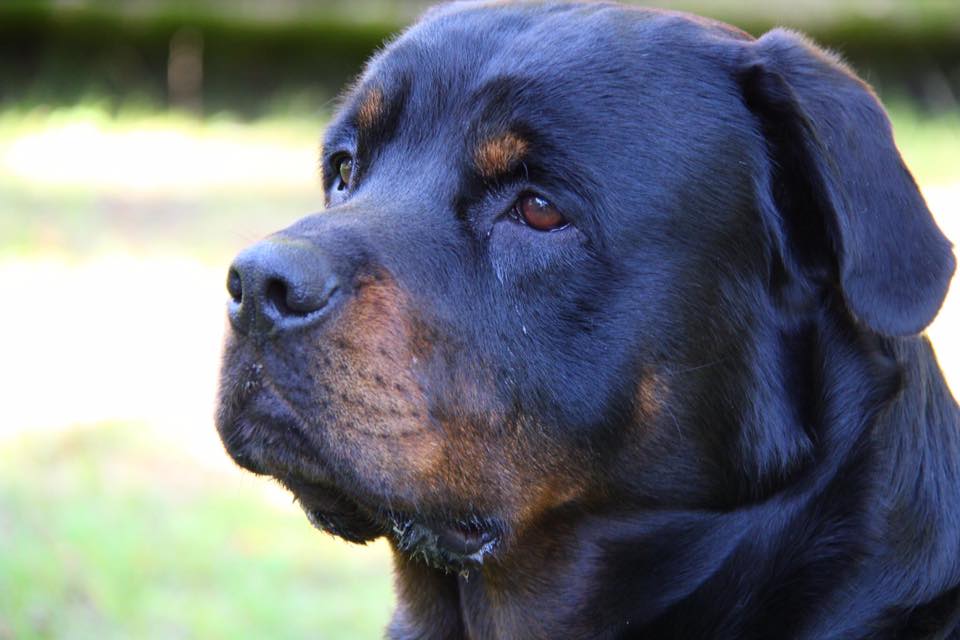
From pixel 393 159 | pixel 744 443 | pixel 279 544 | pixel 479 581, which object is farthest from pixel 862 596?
pixel 279 544

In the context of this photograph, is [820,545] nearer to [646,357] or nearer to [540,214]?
[646,357]

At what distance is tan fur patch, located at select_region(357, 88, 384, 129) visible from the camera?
355cm

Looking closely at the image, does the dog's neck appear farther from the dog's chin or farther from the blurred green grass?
the blurred green grass

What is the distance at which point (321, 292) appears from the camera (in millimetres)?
2926

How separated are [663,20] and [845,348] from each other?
Result: 935 mm

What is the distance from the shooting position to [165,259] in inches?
350

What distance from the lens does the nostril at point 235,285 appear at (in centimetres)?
295

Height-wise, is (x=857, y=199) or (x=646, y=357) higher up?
(x=857, y=199)

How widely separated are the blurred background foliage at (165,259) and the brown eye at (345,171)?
5.33 ft

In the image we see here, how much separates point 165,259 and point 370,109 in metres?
5.59

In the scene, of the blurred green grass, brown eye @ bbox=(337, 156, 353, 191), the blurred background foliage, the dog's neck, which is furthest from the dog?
the blurred background foliage

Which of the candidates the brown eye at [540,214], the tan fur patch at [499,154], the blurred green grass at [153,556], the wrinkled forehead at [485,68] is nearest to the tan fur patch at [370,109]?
the wrinkled forehead at [485,68]

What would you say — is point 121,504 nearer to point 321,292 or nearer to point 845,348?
point 321,292

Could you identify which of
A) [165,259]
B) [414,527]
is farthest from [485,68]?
[165,259]
